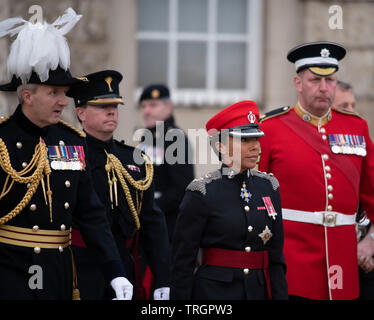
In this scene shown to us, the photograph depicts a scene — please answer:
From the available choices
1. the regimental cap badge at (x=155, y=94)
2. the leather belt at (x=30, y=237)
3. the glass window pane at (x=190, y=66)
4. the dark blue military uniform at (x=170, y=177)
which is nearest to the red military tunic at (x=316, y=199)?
the dark blue military uniform at (x=170, y=177)

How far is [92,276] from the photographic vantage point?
4844 mm

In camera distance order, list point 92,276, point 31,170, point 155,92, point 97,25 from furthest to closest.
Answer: point 97,25 → point 155,92 → point 92,276 → point 31,170

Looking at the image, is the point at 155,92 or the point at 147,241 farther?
the point at 155,92

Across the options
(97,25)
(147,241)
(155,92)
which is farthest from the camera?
(97,25)

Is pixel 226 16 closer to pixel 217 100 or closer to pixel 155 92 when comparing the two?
pixel 217 100

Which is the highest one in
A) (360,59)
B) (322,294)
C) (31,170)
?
(360,59)

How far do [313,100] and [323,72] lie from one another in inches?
8.0

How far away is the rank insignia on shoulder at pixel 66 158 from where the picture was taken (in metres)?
4.22

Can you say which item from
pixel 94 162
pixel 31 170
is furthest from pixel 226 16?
pixel 31 170

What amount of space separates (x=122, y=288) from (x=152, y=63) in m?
5.72

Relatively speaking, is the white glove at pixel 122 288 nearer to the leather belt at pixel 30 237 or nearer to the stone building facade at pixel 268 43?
the leather belt at pixel 30 237

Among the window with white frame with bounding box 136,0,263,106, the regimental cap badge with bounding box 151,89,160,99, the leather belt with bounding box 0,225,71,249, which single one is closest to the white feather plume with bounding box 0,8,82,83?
the leather belt with bounding box 0,225,71,249

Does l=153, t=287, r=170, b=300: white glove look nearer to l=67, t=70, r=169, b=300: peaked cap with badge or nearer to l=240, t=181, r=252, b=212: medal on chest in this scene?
l=67, t=70, r=169, b=300: peaked cap with badge

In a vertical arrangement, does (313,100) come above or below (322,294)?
above
